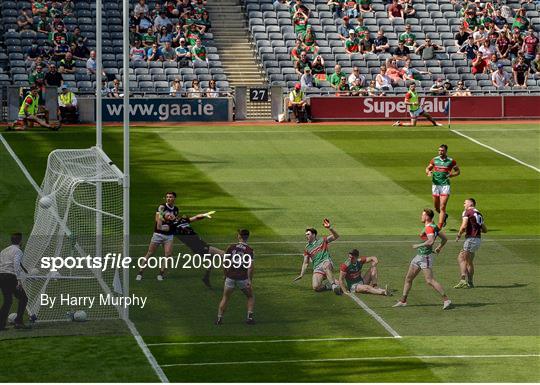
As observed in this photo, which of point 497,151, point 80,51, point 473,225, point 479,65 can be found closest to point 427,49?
point 479,65

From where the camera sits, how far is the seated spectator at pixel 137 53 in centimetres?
6003

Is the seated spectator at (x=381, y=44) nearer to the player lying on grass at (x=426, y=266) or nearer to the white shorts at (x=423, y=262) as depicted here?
the player lying on grass at (x=426, y=266)

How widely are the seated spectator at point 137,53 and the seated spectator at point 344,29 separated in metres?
9.17

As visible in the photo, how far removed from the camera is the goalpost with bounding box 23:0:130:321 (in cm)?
2931

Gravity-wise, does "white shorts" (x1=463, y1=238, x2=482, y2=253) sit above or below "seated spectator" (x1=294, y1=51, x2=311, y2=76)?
below

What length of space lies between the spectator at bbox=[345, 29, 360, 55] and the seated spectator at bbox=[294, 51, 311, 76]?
8.59 feet

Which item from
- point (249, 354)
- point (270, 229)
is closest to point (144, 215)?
point (270, 229)

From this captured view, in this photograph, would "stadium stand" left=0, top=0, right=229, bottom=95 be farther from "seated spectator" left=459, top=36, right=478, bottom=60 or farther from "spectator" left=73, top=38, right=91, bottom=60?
"seated spectator" left=459, top=36, right=478, bottom=60

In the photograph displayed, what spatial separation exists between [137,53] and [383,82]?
1042 cm

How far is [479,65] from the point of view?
63094 mm

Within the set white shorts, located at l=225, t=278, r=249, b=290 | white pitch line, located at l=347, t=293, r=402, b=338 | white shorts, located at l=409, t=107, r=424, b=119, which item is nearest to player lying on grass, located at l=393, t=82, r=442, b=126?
white shorts, located at l=409, t=107, r=424, b=119

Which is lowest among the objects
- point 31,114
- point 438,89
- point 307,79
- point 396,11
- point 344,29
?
point 31,114

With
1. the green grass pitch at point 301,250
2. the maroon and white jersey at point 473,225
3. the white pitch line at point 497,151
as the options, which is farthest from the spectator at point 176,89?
the maroon and white jersey at point 473,225

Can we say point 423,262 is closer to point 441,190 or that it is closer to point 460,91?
point 441,190
